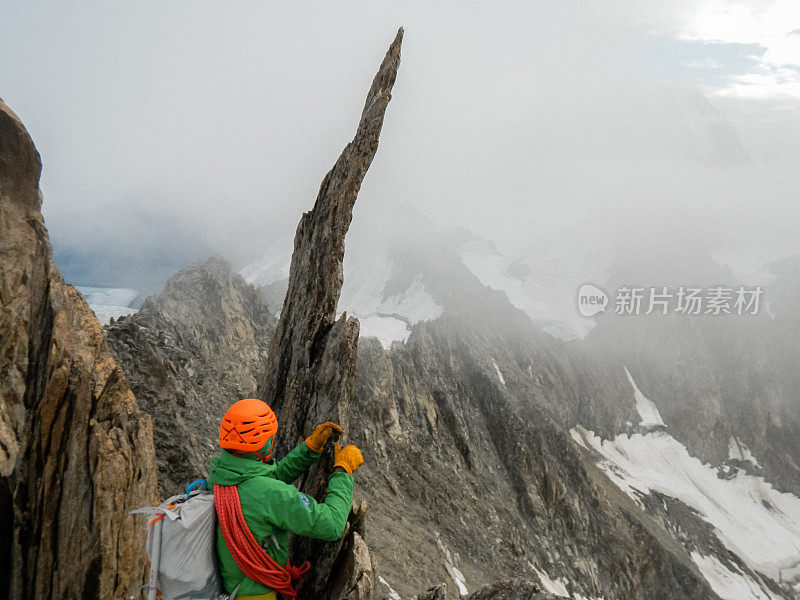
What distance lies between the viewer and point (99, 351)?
8883 mm

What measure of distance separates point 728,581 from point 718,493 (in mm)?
32771

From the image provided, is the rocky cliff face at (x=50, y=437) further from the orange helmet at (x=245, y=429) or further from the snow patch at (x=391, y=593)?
the snow patch at (x=391, y=593)

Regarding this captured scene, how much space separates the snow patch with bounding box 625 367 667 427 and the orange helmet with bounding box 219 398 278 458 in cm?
9710

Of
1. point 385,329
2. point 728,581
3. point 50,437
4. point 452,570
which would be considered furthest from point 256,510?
point 728,581

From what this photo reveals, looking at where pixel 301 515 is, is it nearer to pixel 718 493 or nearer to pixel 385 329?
pixel 385 329

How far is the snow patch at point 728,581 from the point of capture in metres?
53.8

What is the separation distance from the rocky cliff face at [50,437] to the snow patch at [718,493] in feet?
222

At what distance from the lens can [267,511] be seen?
15.8 ft

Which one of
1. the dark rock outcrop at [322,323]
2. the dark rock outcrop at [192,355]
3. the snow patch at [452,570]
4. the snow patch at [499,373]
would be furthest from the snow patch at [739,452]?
the dark rock outcrop at [322,323]

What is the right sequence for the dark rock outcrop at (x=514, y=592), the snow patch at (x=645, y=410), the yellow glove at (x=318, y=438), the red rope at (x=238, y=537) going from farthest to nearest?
1. the snow patch at (x=645, y=410)
2. the dark rock outcrop at (x=514, y=592)
3. the yellow glove at (x=318, y=438)
4. the red rope at (x=238, y=537)

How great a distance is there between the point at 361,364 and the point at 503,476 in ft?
60.3

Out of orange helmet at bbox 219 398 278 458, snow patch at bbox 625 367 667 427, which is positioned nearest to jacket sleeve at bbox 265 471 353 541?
orange helmet at bbox 219 398 278 458

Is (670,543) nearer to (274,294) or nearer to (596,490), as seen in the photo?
(596,490)

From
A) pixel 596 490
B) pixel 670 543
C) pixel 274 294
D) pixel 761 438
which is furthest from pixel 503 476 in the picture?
pixel 761 438
